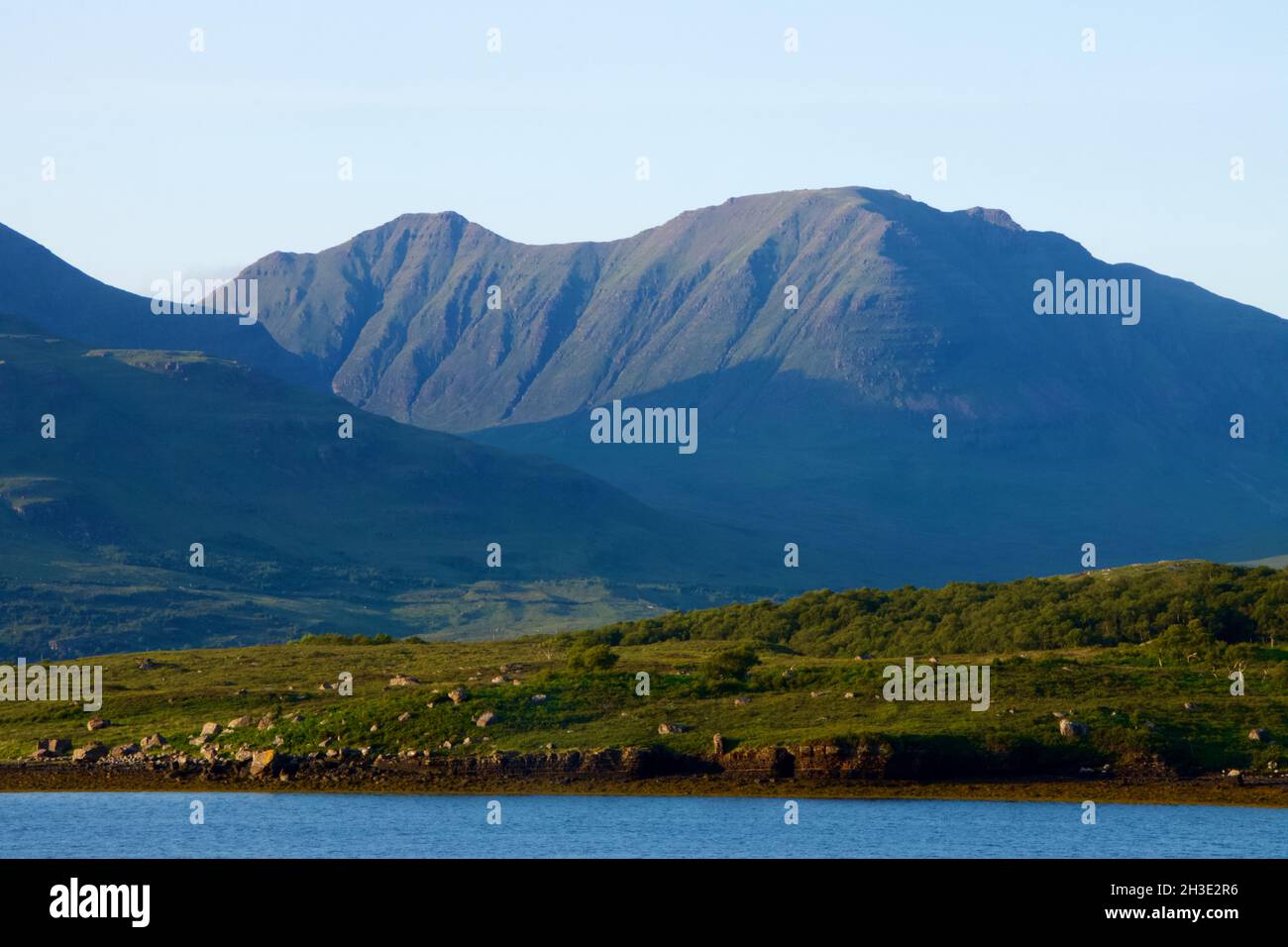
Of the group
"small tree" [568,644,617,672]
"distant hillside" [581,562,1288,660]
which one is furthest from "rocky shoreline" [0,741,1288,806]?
"distant hillside" [581,562,1288,660]

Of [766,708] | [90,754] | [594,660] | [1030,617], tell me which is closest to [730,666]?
[594,660]

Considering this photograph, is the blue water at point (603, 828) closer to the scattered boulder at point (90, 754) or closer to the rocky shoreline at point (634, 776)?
the rocky shoreline at point (634, 776)

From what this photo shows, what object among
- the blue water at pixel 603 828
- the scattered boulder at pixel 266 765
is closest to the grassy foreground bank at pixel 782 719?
the scattered boulder at pixel 266 765

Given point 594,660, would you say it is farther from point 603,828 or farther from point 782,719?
point 603,828
